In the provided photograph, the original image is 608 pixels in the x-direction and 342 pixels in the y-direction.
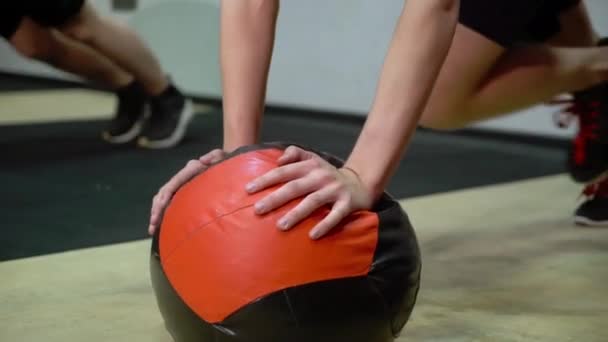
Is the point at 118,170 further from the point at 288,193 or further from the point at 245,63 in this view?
the point at 288,193

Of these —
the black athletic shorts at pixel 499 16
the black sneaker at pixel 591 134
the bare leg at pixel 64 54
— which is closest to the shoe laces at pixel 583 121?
the black sneaker at pixel 591 134

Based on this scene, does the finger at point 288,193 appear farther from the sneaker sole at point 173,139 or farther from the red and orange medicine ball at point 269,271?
the sneaker sole at point 173,139

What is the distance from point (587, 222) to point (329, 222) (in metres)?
1.28

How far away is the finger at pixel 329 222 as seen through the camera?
1026mm

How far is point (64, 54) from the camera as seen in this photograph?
309 cm

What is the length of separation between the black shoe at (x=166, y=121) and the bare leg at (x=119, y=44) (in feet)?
0.15

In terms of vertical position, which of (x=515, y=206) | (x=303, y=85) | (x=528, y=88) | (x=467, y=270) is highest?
(x=528, y=88)

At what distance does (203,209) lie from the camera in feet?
3.55

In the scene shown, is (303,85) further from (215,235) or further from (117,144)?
(215,235)

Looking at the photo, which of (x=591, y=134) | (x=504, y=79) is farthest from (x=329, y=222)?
(x=591, y=134)

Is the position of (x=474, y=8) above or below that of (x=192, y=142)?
above

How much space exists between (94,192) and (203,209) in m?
1.42

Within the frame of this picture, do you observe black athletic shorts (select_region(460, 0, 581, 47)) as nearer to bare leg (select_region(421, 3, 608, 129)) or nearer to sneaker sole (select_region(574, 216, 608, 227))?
bare leg (select_region(421, 3, 608, 129))

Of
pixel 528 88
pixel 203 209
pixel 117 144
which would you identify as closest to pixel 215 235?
pixel 203 209
